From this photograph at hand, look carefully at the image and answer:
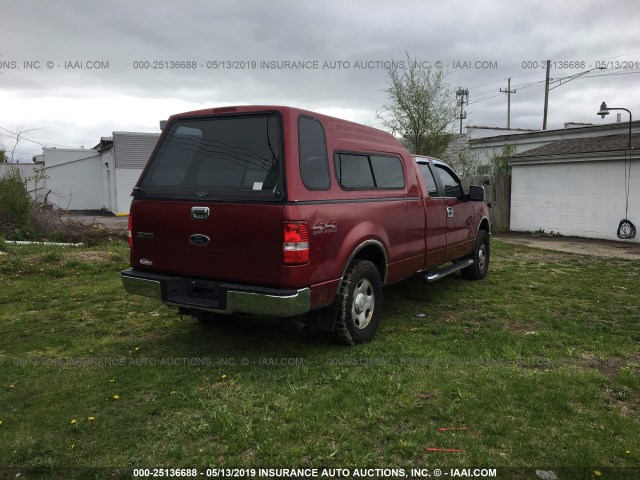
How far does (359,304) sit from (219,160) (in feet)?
6.06

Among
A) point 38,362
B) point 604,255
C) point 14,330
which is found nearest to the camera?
point 38,362

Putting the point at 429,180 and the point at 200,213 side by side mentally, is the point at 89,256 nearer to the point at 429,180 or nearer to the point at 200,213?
the point at 200,213

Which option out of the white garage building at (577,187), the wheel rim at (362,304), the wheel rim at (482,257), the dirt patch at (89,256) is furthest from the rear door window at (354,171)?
the white garage building at (577,187)

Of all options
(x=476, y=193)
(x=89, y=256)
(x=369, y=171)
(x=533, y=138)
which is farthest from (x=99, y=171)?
(x=369, y=171)

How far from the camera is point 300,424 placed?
318cm

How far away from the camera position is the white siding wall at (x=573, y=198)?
12.8 meters

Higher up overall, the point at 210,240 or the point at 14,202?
the point at 14,202

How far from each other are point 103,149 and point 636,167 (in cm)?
2761

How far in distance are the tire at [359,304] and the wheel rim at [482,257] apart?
11.2 ft

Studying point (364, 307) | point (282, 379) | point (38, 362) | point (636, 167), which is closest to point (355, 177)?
point (364, 307)

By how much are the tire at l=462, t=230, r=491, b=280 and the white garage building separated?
276 inches

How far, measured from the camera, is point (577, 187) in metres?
13.8

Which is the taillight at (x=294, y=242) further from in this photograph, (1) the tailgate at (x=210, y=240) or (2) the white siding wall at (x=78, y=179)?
(2) the white siding wall at (x=78, y=179)

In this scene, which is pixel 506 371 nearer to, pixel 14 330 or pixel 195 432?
pixel 195 432
